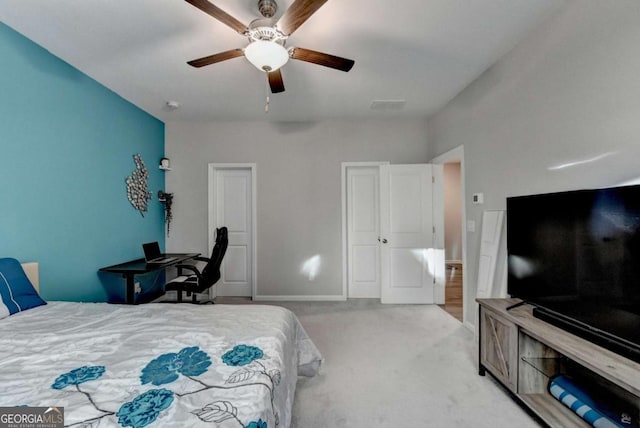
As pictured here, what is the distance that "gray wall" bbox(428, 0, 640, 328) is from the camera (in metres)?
1.54

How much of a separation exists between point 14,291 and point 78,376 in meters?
1.30

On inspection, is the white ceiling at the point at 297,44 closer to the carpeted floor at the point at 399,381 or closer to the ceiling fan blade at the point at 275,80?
the ceiling fan blade at the point at 275,80

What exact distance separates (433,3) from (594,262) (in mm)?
1869

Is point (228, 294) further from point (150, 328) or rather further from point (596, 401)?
point (596, 401)

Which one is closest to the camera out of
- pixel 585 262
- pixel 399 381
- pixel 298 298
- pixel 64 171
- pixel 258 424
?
pixel 258 424

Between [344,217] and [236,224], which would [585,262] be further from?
[236,224]

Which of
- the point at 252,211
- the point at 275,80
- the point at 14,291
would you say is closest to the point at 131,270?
the point at 14,291

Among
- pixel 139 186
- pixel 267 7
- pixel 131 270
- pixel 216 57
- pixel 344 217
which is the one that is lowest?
pixel 131 270

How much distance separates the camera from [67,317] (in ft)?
5.75

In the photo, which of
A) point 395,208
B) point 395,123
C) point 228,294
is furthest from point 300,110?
point 228,294

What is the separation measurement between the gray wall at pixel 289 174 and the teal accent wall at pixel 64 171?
2.47ft

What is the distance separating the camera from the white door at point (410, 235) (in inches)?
154

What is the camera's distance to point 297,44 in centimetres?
232

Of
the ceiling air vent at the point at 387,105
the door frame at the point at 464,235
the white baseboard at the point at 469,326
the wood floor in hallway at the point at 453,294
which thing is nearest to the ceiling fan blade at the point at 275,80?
the ceiling air vent at the point at 387,105
